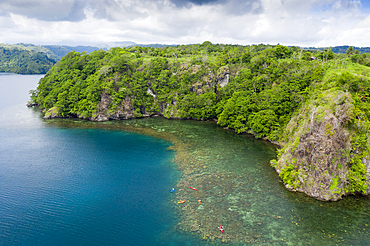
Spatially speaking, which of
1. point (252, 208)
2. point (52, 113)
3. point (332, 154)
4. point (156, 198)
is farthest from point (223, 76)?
point (52, 113)

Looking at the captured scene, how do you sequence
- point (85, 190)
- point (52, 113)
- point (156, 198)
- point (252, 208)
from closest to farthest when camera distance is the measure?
point (252, 208)
point (156, 198)
point (85, 190)
point (52, 113)

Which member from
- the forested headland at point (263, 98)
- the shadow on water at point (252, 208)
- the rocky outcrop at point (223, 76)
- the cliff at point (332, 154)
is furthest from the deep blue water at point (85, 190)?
the rocky outcrop at point (223, 76)

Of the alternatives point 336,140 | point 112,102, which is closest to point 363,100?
point 336,140

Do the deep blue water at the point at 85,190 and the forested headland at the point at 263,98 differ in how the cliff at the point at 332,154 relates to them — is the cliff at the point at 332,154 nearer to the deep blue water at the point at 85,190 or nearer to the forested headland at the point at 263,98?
the forested headland at the point at 263,98

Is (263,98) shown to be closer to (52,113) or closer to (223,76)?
(223,76)

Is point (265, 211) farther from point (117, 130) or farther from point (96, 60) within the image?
point (96, 60)

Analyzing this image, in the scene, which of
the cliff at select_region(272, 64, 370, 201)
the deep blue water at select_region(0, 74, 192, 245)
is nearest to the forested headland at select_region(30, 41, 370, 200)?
the cliff at select_region(272, 64, 370, 201)
